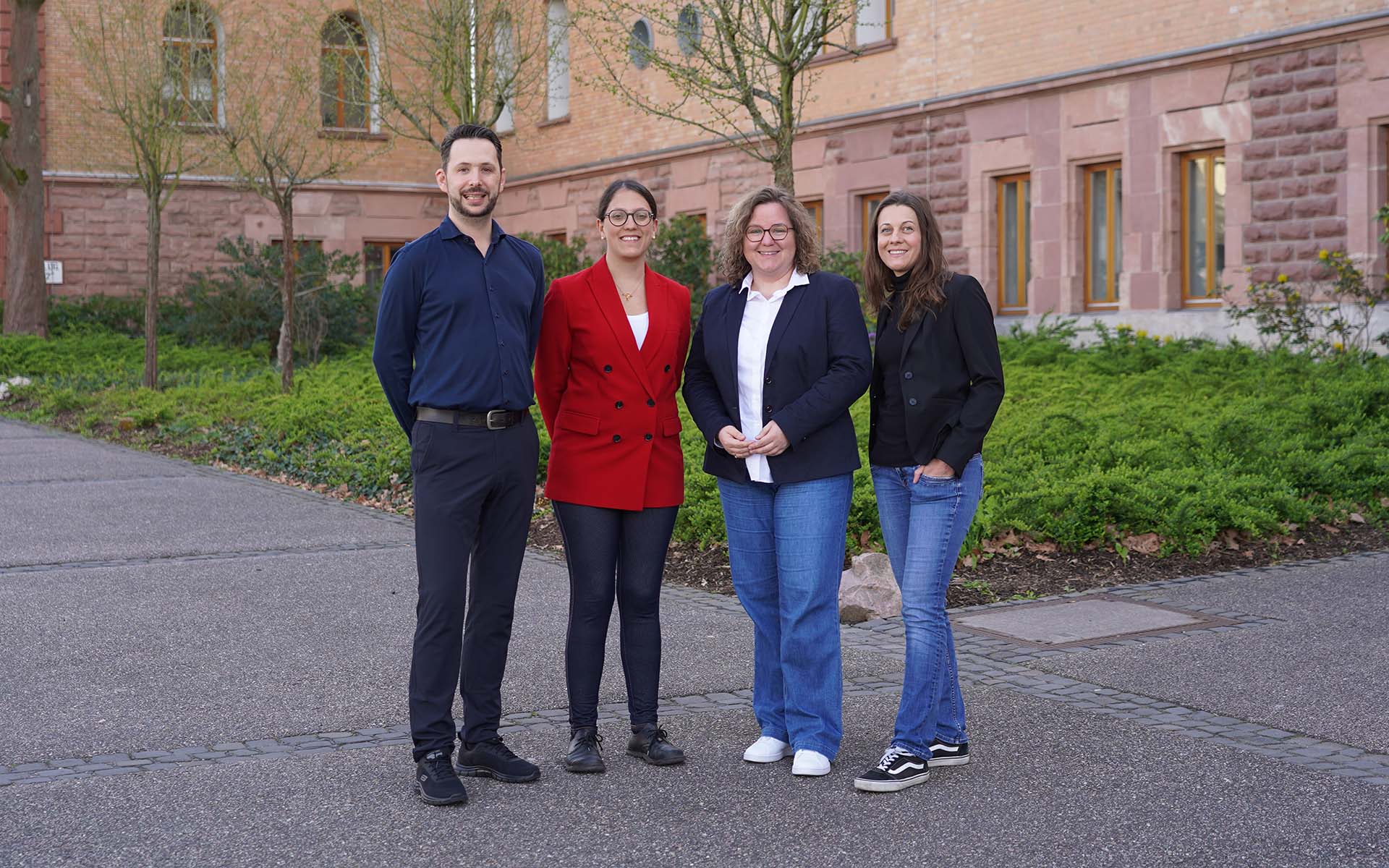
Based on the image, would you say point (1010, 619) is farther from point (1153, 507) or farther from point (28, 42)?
point (28, 42)

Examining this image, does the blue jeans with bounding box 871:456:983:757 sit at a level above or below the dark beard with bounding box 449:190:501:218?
below

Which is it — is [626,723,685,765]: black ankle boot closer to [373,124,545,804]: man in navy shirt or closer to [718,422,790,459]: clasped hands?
[373,124,545,804]: man in navy shirt

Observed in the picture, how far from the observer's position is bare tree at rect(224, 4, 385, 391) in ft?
63.2

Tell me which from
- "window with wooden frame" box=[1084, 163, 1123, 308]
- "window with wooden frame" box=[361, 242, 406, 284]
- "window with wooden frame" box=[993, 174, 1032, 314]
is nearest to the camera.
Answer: "window with wooden frame" box=[1084, 163, 1123, 308]

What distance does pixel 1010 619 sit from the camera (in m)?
7.76

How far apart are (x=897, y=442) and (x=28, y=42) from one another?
79.2 ft

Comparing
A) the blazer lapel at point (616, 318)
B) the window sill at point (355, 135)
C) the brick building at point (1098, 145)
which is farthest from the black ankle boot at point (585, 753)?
the window sill at point (355, 135)

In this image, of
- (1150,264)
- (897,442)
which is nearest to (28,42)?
(1150,264)

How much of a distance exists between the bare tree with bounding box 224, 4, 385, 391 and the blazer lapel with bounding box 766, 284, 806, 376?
13689mm

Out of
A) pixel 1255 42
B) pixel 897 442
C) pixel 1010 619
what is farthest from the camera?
pixel 1255 42

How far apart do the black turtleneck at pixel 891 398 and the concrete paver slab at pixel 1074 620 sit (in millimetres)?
2302

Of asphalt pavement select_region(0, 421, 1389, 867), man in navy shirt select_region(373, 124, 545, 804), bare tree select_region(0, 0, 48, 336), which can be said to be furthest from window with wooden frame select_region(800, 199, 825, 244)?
man in navy shirt select_region(373, 124, 545, 804)

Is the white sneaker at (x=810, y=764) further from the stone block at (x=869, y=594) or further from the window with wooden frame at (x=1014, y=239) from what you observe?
the window with wooden frame at (x=1014, y=239)

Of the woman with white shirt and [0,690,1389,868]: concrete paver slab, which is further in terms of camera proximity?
the woman with white shirt
